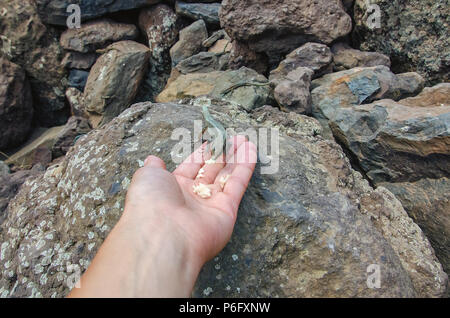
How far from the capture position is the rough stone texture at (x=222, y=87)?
14.1 feet

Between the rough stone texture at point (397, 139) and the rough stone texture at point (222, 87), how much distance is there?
1.13 meters

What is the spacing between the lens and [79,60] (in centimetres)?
636

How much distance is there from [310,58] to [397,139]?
74.3 inches

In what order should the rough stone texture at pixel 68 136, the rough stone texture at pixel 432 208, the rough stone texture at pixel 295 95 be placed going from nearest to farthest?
the rough stone texture at pixel 432 208
the rough stone texture at pixel 295 95
the rough stone texture at pixel 68 136

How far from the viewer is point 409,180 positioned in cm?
316

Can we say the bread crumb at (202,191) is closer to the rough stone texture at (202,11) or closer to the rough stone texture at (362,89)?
the rough stone texture at (362,89)

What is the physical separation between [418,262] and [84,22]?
21.9 feet

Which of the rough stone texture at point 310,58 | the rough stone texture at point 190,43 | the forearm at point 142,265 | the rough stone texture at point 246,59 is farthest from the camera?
the rough stone texture at point 190,43

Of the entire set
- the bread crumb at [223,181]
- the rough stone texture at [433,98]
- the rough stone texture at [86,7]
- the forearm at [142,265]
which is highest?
the rough stone texture at [86,7]

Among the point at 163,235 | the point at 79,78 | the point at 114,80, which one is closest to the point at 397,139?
the point at 163,235

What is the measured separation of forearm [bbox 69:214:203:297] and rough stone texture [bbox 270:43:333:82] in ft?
10.8

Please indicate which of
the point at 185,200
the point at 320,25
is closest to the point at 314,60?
the point at 320,25

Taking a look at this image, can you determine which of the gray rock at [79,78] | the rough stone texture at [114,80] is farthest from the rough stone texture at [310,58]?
the gray rock at [79,78]

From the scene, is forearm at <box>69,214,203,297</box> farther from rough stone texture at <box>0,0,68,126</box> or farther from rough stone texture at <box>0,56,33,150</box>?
rough stone texture at <box>0,0,68,126</box>
